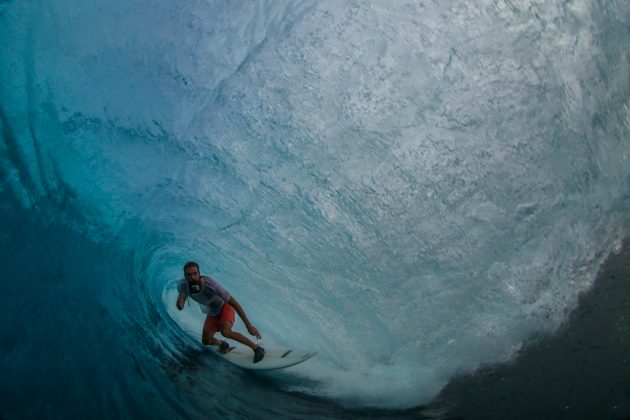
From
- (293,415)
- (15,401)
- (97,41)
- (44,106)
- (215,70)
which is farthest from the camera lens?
(44,106)

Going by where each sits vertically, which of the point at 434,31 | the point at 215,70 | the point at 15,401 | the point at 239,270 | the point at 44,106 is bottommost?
the point at 15,401

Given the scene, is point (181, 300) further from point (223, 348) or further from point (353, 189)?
point (353, 189)

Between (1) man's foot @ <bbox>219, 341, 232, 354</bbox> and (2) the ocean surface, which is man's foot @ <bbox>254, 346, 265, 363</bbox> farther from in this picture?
(1) man's foot @ <bbox>219, 341, 232, 354</bbox>

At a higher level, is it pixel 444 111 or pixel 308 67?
pixel 308 67

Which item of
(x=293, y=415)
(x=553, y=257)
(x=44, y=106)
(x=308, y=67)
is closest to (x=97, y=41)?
(x=44, y=106)

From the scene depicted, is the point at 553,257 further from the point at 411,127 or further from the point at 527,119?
the point at 411,127

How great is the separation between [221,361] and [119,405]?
6.10 ft

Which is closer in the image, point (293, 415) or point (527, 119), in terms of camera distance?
point (293, 415)

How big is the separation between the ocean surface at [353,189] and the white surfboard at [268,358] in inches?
7.4

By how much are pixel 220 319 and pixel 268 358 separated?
36.0 inches

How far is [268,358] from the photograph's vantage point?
5820 mm

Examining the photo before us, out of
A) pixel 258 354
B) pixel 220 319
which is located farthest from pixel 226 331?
pixel 258 354

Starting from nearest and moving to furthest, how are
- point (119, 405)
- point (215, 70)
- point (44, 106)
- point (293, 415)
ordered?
1. point (119, 405)
2. point (293, 415)
3. point (215, 70)
4. point (44, 106)

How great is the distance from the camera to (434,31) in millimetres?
5113
